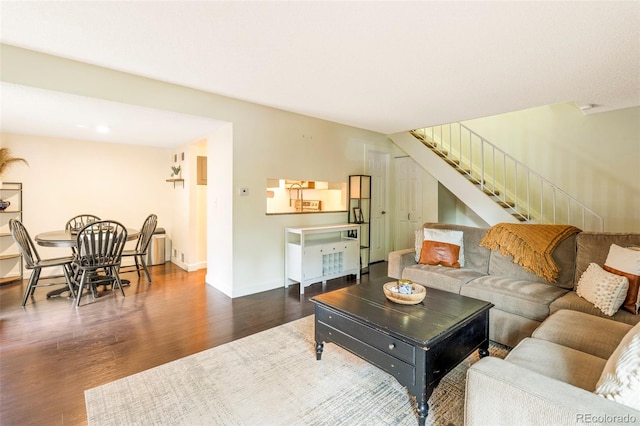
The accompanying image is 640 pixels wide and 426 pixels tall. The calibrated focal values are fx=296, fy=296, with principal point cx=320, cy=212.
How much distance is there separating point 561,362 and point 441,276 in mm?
1517

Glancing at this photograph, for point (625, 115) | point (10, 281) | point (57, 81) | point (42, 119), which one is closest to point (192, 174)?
point (42, 119)

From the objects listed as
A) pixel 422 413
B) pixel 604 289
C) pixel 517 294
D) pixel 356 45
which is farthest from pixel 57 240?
pixel 604 289

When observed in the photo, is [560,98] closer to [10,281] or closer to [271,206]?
[271,206]

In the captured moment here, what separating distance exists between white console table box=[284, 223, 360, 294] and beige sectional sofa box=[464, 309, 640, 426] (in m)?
2.69

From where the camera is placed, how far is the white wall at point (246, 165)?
3.24 m

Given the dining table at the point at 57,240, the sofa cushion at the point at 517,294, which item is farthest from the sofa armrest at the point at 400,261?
the dining table at the point at 57,240

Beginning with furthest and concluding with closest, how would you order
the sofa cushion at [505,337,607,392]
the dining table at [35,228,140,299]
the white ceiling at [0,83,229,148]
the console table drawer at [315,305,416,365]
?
the dining table at [35,228,140,299], the white ceiling at [0,83,229,148], the console table drawer at [315,305,416,365], the sofa cushion at [505,337,607,392]

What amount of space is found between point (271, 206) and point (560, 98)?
165 inches

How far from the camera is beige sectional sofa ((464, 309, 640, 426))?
998 mm

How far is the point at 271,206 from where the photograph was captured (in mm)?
5125

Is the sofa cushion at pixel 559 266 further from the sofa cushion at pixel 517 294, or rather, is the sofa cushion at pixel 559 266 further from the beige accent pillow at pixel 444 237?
the beige accent pillow at pixel 444 237

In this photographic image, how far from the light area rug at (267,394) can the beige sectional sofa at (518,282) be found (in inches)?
12.0

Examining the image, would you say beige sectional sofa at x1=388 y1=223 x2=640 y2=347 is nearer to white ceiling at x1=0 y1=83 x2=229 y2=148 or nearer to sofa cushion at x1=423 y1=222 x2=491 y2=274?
sofa cushion at x1=423 y1=222 x2=491 y2=274

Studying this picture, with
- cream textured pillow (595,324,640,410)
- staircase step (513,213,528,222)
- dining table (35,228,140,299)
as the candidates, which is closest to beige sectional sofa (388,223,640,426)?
cream textured pillow (595,324,640,410)
